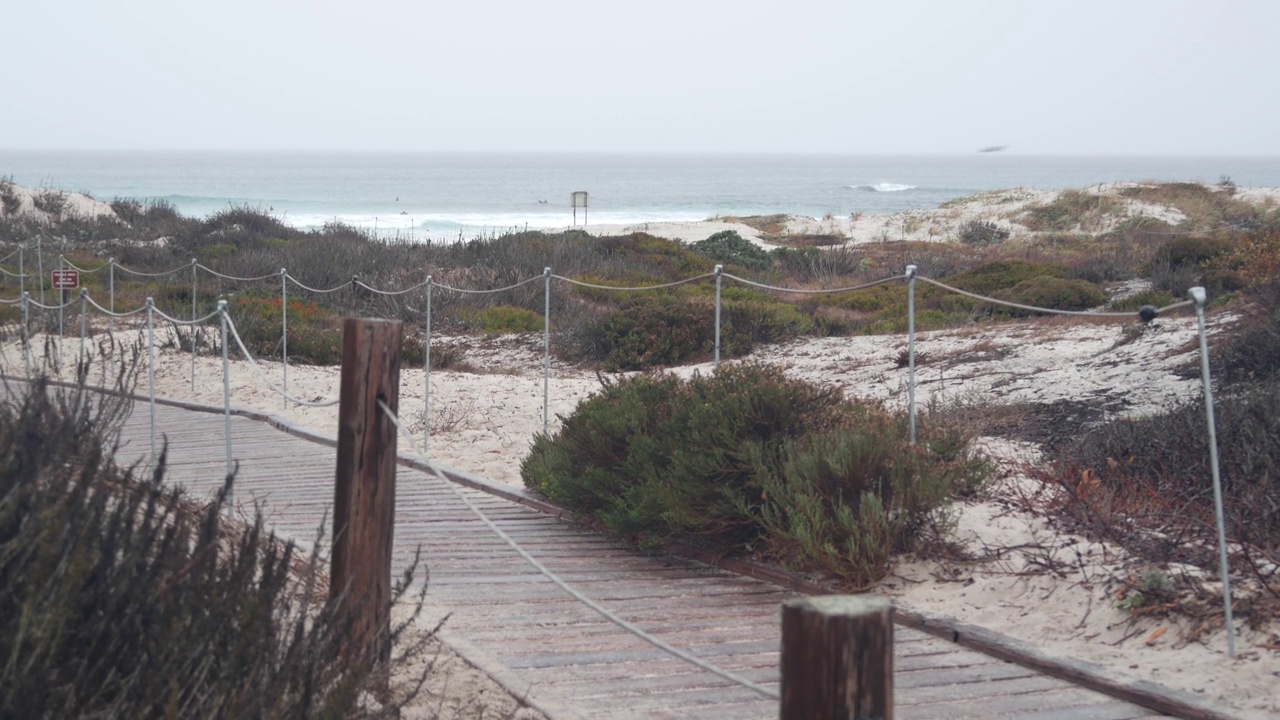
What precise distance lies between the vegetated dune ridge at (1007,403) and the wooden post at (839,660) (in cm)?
259

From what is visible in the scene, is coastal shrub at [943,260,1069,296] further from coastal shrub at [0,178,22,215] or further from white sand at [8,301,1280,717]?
coastal shrub at [0,178,22,215]

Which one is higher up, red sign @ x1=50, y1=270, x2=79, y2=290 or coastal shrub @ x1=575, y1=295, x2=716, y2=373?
red sign @ x1=50, y1=270, x2=79, y2=290

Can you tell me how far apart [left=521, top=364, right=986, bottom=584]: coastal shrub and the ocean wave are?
124495 mm

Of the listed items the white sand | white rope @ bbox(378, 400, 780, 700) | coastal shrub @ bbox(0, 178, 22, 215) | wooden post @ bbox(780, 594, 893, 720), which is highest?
coastal shrub @ bbox(0, 178, 22, 215)

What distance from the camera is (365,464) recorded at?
413cm

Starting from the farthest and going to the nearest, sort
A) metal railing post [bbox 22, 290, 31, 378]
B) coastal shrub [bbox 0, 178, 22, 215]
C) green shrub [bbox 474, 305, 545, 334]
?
coastal shrub [bbox 0, 178, 22, 215] → green shrub [bbox 474, 305, 545, 334] → metal railing post [bbox 22, 290, 31, 378]

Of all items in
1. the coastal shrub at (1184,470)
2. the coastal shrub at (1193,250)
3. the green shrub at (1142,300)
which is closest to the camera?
the coastal shrub at (1184,470)

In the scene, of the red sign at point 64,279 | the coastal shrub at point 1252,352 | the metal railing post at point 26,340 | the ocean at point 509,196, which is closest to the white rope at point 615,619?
the metal railing post at point 26,340

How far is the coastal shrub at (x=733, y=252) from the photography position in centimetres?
2578

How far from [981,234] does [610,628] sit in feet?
107

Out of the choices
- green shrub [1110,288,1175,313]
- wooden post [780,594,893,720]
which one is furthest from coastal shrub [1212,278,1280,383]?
green shrub [1110,288,1175,313]

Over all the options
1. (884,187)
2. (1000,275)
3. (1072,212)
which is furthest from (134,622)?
(884,187)

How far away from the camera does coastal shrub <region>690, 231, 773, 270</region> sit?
84.6 feet

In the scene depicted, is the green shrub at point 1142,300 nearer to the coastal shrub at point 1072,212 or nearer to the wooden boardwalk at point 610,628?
the wooden boardwalk at point 610,628
